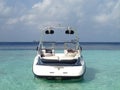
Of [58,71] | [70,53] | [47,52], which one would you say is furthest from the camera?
[47,52]

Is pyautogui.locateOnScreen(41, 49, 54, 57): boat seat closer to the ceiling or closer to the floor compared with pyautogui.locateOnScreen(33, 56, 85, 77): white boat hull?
closer to the ceiling

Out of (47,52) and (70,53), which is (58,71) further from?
(47,52)

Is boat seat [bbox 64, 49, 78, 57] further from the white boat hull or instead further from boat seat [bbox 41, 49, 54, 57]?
the white boat hull

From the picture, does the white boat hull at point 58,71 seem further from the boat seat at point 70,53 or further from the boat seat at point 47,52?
the boat seat at point 47,52

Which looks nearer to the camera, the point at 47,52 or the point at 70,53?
the point at 70,53

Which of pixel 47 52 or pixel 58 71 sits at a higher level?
pixel 47 52

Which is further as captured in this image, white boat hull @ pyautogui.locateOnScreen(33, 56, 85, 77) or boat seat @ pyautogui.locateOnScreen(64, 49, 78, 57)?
boat seat @ pyautogui.locateOnScreen(64, 49, 78, 57)

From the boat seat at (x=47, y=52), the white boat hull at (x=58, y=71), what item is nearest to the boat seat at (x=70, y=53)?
the boat seat at (x=47, y=52)

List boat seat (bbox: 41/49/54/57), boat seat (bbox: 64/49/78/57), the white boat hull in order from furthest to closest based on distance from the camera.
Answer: boat seat (bbox: 41/49/54/57) → boat seat (bbox: 64/49/78/57) → the white boat hull

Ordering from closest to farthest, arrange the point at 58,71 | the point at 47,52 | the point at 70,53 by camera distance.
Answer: the point at 58,71 → the point at 70,53 → the point at 47,52

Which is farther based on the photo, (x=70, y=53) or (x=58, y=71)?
(x=70, y=53)

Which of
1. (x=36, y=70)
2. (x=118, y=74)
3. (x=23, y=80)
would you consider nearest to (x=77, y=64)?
(x=36, y=70)

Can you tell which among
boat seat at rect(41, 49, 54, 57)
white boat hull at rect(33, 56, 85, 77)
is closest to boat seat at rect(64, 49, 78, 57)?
boat seat at rect(41, 49, 54, 57)

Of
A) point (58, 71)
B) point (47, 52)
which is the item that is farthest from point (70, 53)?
point (58, 71)
